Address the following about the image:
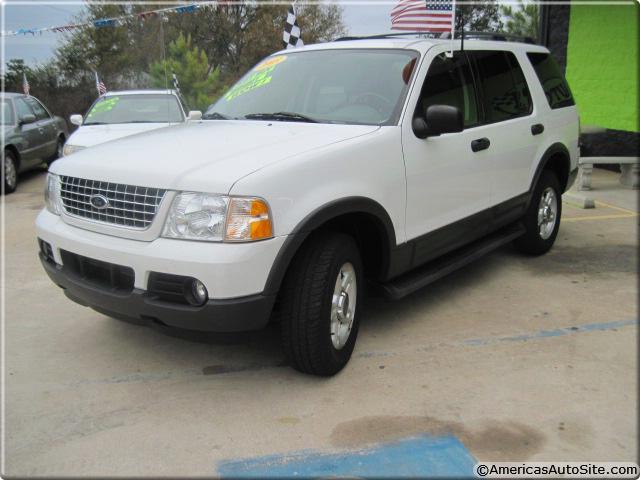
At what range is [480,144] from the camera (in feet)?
Result: 14.4

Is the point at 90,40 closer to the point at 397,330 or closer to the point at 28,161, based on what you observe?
the point at 28,161

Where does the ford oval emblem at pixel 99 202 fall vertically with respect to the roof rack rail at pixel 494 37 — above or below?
below

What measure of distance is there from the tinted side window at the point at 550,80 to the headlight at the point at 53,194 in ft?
13.4

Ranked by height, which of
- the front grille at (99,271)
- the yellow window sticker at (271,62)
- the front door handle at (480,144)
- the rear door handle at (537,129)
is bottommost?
the front grille at (99,271)

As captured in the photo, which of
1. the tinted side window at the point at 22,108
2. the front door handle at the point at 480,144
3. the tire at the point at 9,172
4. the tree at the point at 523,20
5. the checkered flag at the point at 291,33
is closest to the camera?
the front door handle at the point at 480,144

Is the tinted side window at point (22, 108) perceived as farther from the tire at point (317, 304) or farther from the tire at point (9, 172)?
the tire at point (317, 304)

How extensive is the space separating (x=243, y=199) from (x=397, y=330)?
176 centimetres

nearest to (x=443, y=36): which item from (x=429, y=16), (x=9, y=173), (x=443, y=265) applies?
(x=429, y=16)

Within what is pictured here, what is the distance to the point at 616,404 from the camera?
10.3 ft

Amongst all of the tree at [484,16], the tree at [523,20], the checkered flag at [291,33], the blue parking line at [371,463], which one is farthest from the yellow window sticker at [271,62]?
the tree at [523,20]

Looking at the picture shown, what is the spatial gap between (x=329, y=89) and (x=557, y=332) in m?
2.25

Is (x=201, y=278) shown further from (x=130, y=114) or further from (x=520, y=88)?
(x=130, y=114)

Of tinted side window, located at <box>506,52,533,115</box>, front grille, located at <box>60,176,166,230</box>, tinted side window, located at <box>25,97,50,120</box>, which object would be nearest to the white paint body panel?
tinted side window, located at <box>25,97,50,120</box>

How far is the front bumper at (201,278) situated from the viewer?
9.33 feet
